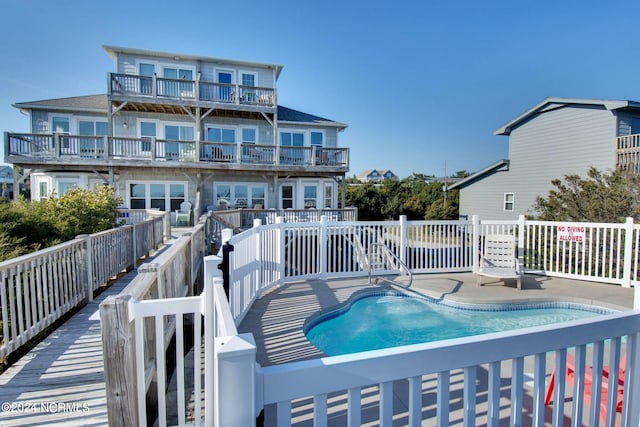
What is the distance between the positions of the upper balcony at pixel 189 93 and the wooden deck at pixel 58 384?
1335 cm

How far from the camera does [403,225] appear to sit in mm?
8016

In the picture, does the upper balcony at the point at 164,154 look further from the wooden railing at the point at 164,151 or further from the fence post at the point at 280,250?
the fence post at the point at 280,250

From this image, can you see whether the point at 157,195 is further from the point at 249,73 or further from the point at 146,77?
the point at 249,73

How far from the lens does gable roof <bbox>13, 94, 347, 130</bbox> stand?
1498 cm

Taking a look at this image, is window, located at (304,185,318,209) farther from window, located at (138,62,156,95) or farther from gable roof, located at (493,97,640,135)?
gable roof, located at (493,97,640,135)

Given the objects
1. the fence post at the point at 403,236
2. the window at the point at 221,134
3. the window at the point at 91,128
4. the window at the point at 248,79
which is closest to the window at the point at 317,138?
the window at the point at 248,79

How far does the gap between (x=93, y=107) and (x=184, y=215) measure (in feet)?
22.6

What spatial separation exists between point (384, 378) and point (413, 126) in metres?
34.7

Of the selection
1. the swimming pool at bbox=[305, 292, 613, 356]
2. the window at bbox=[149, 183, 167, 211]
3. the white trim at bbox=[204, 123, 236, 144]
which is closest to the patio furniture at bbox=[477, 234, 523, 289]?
the swimming pool at bbox=[305, 292, 613, 356]

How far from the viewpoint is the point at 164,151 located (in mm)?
14961

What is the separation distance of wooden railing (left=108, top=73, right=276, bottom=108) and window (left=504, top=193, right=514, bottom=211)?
14.2m

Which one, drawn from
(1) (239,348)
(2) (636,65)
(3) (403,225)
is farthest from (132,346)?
(2) (636,65)

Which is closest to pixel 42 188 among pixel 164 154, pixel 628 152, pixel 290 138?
pixel 164 154

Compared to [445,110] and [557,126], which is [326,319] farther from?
[445,110]
